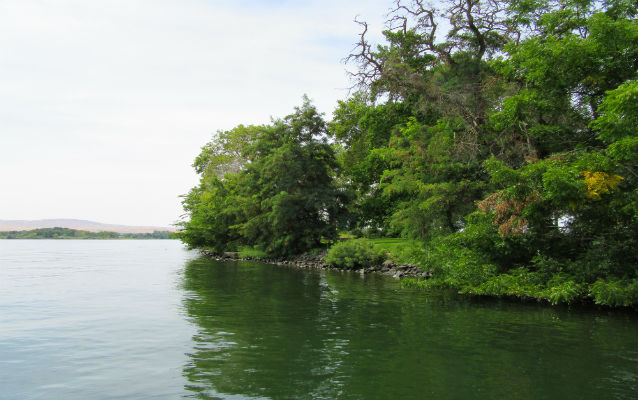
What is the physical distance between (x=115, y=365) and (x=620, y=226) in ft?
46.7

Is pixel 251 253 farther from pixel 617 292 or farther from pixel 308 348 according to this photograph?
pixel 308 348

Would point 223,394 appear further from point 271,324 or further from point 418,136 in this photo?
point 418,136

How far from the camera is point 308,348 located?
9.20 m

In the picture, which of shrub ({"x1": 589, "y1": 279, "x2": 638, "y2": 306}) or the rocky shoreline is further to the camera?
the rocky shoreline

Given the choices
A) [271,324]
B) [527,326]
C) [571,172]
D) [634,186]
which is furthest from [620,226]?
[271,324]

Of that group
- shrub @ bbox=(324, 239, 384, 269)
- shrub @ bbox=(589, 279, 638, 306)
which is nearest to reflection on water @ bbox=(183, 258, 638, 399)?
shrub @ bbox=(589, 279, 638, 306)

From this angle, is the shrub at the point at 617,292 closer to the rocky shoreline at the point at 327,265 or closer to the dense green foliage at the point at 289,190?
the rocky shoreline at the point at 327,265

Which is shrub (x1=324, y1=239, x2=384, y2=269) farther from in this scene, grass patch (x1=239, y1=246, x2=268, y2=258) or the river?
the river

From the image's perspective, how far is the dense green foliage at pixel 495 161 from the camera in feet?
43.1

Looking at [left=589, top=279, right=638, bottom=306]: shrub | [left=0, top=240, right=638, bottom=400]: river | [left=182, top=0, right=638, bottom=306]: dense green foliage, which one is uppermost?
[left=182, top=0, right=638, bottom=306]: dense green foliage

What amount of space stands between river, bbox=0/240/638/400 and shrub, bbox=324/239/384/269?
11.6 meters

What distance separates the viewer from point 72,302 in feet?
49.3

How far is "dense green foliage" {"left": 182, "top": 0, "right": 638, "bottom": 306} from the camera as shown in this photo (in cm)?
1315

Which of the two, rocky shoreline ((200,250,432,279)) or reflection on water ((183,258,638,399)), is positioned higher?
rocky shoreline ((200,250,432,279))
